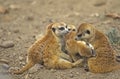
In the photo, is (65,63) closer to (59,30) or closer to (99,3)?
(59,30)

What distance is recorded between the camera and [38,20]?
9492mm

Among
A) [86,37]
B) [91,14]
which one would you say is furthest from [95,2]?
[86,37]

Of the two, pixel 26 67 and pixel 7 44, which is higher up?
pixel 7 44

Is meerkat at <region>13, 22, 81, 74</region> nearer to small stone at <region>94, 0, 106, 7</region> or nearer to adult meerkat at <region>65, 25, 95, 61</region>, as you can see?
adult meerkat at <region>65, 25, 95, 61</region>

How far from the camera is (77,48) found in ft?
21.6

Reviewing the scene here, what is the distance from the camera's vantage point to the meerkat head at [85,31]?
6.89m

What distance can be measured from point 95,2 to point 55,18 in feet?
3.97

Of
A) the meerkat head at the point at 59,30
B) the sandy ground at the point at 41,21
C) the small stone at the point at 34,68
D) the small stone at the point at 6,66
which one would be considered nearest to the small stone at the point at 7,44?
the sandy ground at the point at 41,21

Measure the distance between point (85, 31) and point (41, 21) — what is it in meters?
2.57

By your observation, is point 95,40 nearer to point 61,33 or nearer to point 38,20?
point 61,33

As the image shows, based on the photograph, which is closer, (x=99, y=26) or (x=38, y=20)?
(x=99, y=26)

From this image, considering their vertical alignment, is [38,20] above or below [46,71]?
above

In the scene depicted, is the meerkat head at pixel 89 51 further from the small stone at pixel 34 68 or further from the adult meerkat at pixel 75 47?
the small stone at pixel 34 68

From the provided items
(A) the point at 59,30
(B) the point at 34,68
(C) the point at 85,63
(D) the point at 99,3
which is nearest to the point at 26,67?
(B) the point at 34,68
